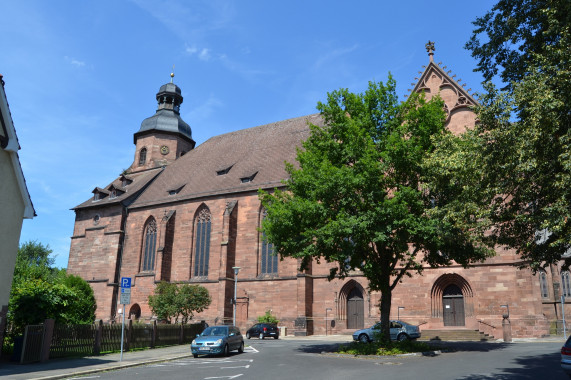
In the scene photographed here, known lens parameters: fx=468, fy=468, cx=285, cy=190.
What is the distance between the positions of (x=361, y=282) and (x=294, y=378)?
2094cm

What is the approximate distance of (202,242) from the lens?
38.4m

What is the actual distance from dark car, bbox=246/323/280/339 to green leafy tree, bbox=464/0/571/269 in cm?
1926

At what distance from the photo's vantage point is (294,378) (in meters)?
11.7

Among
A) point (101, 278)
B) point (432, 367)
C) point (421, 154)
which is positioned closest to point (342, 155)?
point (421, 154)

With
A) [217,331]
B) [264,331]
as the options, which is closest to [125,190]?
[264,331]

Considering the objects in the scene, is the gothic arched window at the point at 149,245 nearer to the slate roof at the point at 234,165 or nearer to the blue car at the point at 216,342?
the slate roof at the point at 234,165

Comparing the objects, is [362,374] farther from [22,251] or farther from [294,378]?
[22,251]

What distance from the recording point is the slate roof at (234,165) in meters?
38.4

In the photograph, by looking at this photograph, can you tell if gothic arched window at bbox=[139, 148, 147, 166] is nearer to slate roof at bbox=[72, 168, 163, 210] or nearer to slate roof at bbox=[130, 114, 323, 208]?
slate roof at bbox=[72, 168, 163, 210]

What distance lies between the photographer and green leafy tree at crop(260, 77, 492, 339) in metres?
18.3

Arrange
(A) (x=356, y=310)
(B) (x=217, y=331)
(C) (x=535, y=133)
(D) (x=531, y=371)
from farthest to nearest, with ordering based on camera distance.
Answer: (A) (x=356, y=310)
(B) (x=217, y=331)
(D) (x=531, y=371)
(C) (x=535, y=133)

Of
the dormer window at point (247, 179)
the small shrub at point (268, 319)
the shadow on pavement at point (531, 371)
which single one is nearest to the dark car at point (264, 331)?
the small shrub at point (268, 319)

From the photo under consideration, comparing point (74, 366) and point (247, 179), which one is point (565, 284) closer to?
point (247, 179)

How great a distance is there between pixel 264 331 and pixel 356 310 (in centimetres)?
709
